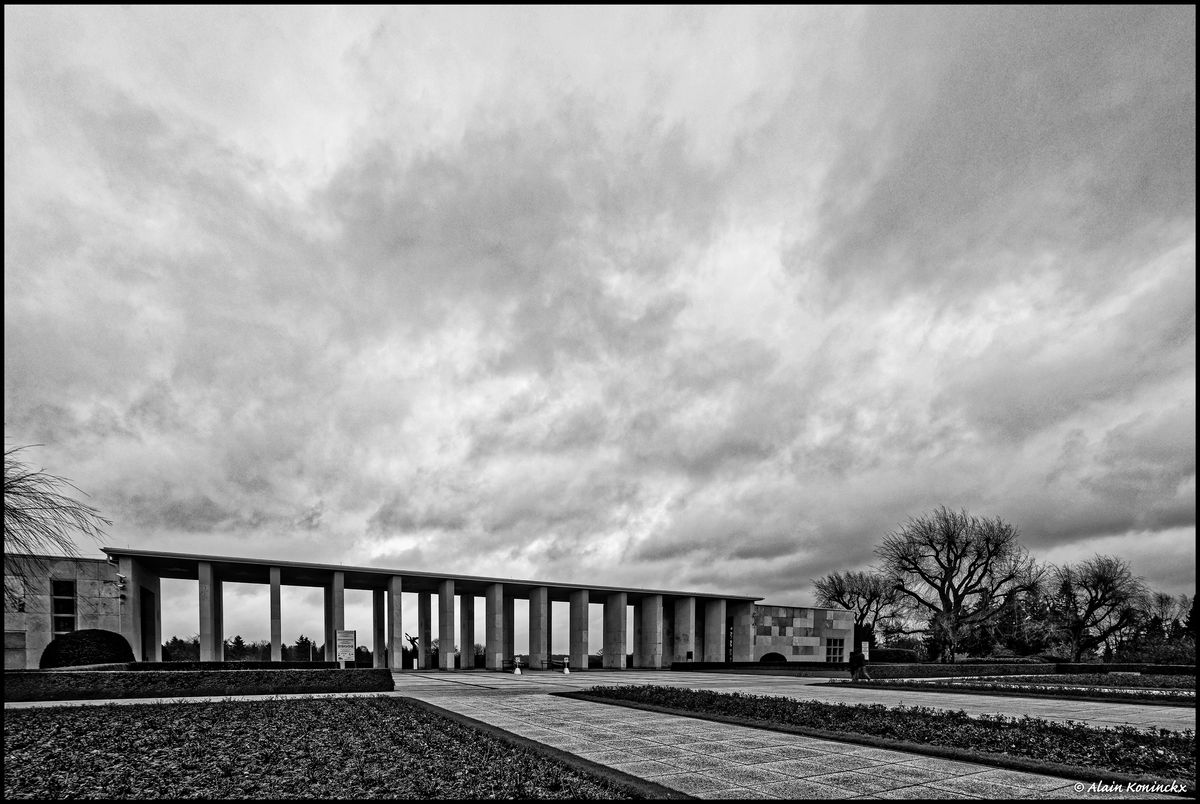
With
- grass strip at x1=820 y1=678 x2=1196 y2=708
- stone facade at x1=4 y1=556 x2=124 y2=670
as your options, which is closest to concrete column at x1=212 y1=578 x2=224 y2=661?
stone facade at x1=4 y1=556 x2=124 y2=670

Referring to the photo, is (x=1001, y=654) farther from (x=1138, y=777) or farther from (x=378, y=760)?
(x=378, y=760)

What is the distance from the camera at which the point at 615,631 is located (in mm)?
50344

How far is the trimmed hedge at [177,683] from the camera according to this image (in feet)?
58.4

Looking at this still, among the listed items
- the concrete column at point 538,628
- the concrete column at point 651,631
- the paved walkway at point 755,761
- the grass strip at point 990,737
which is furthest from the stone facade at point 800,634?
the grass strip at point 990,737

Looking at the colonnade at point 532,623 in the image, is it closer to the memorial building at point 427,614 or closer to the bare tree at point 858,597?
the memorial building at point 427,614

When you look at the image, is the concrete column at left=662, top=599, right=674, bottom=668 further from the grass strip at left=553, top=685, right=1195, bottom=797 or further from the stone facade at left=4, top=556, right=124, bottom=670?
the grass strip at left=553, top=685, right=1195, bottom=797

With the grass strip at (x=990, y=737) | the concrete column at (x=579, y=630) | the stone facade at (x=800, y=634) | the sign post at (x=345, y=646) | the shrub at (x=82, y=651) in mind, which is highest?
the grass strip at (x=990, y=737)

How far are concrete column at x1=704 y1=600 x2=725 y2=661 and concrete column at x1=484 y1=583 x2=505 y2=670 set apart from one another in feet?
53.5

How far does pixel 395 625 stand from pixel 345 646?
12657 mm

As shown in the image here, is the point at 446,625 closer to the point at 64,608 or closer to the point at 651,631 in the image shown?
the point at 651,631

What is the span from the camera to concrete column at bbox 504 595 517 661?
47.8 m

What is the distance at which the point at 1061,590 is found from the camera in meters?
51.7

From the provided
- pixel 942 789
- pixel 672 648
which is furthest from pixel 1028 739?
pixel 672 648

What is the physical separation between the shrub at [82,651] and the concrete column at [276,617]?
11.6 metres
